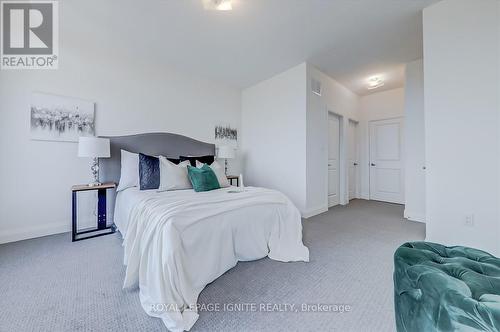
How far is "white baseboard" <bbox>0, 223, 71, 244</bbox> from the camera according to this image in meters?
2.40

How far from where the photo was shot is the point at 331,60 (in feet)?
11.4

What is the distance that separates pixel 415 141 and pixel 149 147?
4599 mm

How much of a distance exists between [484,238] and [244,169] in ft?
12.3

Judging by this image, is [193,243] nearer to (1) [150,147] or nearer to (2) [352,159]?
(1) [150,147]

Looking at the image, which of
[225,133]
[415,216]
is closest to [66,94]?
[225,133]

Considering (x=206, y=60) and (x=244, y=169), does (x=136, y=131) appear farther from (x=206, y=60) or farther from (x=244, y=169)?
(x=244, y=169)

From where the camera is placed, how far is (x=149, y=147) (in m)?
3.32

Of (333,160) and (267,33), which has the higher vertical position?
(267,33)

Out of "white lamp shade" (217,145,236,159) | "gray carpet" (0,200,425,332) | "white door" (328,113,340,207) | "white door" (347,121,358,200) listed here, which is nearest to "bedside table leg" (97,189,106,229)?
"gray carpet" (0,200,425,332)

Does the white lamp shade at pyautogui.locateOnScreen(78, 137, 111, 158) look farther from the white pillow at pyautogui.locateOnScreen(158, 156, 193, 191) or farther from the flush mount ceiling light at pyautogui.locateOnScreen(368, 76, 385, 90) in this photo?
the flush mount ceiling light at pyautogui.locateOnScreen(368, 76, 385, 90)

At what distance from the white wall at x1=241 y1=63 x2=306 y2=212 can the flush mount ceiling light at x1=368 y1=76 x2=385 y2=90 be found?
5.97 ft

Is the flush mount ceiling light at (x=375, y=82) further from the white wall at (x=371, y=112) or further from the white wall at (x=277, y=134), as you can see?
the white wall at (x=277, y=134)

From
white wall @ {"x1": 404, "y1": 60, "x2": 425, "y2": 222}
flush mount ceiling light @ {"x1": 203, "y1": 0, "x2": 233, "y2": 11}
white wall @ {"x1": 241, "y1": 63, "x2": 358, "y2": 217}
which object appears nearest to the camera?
flush mount ceiling light @ {"x1": 203, "y1": 0, "x2": 233, "y2": 11}

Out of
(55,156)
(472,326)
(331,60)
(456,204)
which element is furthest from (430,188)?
(55,156)
